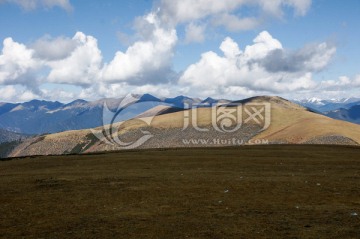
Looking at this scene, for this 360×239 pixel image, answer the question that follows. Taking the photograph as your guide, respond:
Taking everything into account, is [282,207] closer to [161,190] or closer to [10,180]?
[161,190]

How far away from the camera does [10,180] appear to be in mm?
41531

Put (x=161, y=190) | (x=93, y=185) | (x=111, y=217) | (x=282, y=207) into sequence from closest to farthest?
(x=111, y=217)
(x=282, y=207)
(x=161, y=190)
(x=93, y=185)

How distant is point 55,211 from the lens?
81.0ft

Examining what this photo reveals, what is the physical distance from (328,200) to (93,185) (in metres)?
20.9

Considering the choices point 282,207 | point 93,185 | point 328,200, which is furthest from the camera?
point 93,185

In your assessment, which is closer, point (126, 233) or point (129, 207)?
point (126, 233)

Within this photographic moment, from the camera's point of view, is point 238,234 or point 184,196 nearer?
point 238,234

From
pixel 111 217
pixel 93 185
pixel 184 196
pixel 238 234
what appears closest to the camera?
pixel 238 234

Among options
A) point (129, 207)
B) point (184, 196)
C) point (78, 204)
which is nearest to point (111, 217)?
point (129, 207)

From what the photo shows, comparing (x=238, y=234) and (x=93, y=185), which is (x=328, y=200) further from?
(x=93, y=185)

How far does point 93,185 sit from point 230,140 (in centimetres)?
14646

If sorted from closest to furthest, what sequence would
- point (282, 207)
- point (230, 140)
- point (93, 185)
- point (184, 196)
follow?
point (282, 207)
point (184, 196)
point (93, 185)
point (230, 140)

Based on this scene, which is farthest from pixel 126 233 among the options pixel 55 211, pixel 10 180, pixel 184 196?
pixel 10 180

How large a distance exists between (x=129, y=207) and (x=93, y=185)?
37.7 ft
